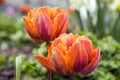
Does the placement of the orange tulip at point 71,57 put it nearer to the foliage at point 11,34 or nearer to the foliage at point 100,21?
the foliage at point 100,21

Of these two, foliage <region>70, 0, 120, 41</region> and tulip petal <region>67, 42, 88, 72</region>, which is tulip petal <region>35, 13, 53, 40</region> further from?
foliage <region>70, 0, 120, 41</region>

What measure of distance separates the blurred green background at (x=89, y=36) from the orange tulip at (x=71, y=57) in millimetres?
751

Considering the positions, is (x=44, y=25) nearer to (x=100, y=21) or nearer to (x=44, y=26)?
(x=44, y=26)

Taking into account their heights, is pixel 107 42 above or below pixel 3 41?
below

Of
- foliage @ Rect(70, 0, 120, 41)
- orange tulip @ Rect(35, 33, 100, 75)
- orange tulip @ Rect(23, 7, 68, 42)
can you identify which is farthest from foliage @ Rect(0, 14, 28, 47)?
orange tulip @ Rect(35, 33, 100, 75)

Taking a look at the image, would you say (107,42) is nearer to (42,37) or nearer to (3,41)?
(42,37)

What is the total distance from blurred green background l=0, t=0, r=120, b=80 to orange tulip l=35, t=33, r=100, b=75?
29.6 inches

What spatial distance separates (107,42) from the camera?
2.70m

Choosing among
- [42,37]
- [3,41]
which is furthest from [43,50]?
[3,41]

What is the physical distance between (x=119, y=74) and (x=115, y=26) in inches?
50.7

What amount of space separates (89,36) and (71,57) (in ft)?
3.48

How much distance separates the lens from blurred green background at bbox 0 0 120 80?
239 cm

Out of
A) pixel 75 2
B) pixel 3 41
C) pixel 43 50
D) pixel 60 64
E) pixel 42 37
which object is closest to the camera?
pixel 60 64

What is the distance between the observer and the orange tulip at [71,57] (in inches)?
59.8
